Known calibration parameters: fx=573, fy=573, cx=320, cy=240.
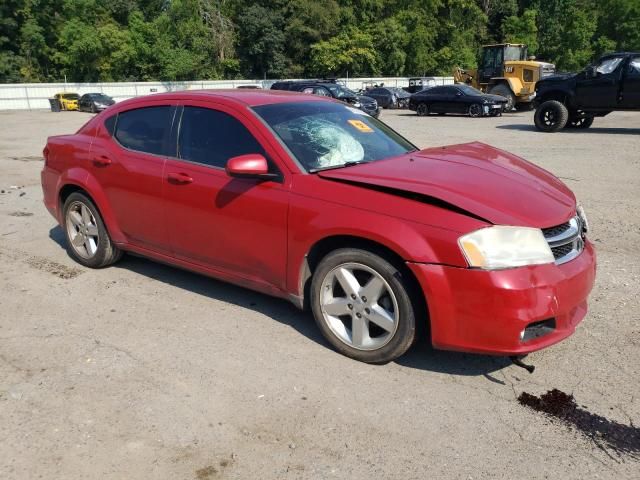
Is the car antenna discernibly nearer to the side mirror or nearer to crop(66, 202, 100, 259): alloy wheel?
the side mirror

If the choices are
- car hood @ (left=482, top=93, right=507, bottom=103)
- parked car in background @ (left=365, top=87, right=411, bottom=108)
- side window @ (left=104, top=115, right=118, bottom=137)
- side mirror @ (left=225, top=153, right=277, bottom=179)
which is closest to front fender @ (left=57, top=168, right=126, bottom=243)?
side window @ (left=104, top=115, right=118, bottom=137)

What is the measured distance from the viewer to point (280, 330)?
4.11 m

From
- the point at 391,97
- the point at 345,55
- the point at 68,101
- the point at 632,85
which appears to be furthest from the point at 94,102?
the point at 632,85

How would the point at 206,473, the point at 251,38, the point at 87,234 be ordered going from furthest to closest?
1. the point at 251,38
2. the point at 87,234
3. the point at 206,473

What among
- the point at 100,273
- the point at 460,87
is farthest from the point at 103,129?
the point at 460,87

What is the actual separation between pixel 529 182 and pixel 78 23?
62.1 m

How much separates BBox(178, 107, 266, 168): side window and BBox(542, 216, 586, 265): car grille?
1.93 meters

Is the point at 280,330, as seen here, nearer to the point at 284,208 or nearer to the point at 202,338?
the point at 202,338

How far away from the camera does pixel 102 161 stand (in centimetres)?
498

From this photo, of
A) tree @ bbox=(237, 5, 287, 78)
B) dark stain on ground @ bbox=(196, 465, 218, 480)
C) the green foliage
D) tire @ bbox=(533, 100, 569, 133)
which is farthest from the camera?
tree @ bbox=(237, 5, 287, 78)

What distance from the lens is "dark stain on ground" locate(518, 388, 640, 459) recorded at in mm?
2799

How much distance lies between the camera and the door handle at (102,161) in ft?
16.2

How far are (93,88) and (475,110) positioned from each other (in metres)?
38.6

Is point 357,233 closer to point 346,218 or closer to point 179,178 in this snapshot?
point 346,218
